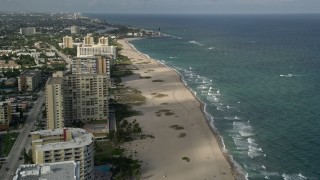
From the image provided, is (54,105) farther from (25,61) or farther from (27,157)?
(25,61)

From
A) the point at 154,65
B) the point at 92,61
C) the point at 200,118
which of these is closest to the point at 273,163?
the point at 200,118

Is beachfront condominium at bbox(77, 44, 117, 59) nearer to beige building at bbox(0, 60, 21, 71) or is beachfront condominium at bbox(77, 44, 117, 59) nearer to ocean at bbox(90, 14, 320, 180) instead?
ocean at bbox(90, 14, 320, 180)

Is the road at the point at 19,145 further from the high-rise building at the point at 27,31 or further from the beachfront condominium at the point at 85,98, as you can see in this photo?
the high-rise building at the point at 27,31

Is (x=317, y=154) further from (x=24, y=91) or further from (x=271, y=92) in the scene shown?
(x=24, y=91)

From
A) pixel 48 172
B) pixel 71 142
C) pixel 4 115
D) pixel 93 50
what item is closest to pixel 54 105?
pixel 4 115

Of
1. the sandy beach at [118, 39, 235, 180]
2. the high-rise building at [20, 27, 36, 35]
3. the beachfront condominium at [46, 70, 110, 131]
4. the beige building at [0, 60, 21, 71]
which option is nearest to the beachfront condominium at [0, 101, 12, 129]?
the beachfront condominium at [46, 70, 110, 131]

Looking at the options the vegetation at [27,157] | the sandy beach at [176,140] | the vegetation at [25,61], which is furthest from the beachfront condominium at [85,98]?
the vegetation at [25,61]

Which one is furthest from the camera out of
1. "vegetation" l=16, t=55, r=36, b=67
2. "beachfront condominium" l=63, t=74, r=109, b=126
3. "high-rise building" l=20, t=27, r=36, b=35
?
"high-rise building" l=20, t=27, r=36, b=35
